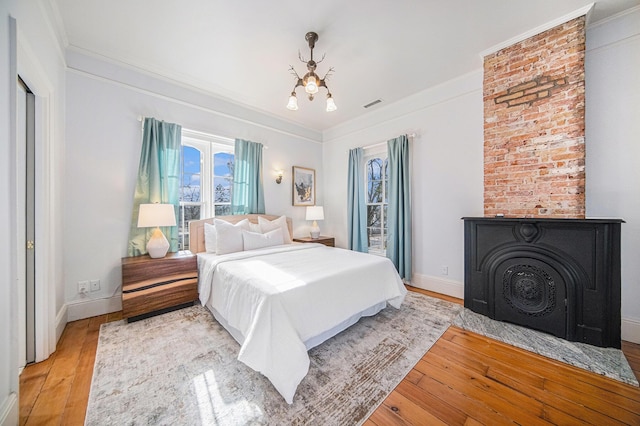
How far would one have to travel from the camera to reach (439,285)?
3.28m

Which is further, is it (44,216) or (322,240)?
(322,240)

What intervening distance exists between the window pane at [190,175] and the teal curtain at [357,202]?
263cm

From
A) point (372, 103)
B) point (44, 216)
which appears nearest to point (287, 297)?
point (44, 216)

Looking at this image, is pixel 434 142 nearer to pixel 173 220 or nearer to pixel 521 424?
pixel 521 424

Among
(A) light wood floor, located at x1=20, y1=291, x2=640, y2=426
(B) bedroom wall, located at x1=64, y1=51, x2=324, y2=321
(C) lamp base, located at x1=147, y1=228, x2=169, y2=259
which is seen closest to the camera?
(A) light wood floor, located at x1=20, y1=291, x2=640, y2=426

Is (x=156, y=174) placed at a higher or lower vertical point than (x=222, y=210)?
higher

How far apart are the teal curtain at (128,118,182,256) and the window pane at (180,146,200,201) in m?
0.25

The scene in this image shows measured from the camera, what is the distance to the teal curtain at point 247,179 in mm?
3725

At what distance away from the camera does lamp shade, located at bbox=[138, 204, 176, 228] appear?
2562 millimetres

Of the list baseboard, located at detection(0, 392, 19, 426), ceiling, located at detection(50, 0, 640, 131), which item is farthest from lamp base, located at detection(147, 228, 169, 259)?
ceiling, located at detection(50, 0, 640, 131)

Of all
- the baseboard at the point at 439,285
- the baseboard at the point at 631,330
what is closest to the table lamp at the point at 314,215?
the baseboard at the point at 439,285

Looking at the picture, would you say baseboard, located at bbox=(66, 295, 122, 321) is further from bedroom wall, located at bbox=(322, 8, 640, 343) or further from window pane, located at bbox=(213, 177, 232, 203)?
bedroom wall, located at bbox=(322, 8, 640, 343)

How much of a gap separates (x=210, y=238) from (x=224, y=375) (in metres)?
1.87

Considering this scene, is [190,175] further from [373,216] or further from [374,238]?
[374,238]
